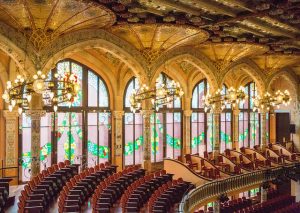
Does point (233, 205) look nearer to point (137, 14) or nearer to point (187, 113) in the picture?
point (187, 113)

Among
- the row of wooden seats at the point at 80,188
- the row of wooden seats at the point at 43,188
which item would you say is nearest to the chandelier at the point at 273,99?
the row of wooden seats at the point at 80,188

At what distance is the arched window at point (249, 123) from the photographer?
109 feet

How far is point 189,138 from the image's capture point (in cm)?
2722

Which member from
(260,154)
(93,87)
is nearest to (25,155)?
(93,87)

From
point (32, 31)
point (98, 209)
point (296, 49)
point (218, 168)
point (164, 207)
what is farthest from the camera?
point (296, 49)

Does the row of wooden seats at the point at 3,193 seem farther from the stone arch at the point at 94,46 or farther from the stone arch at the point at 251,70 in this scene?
the stone arch at the point at 251,70

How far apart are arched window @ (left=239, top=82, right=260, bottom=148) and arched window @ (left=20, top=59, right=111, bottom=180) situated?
46.0ft

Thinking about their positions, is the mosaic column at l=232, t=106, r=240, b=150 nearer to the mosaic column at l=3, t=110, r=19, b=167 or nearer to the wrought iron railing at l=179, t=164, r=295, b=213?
the wrought iron railing at l=179, t=164, r=295, b=213

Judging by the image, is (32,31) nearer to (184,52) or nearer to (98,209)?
(98,209)

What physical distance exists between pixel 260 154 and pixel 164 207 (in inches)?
544

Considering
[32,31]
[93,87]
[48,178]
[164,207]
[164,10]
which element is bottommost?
[164,207]

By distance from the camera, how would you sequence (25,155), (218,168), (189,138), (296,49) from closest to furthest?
(25,155) → (218,168) → (296,49) → (189,138)

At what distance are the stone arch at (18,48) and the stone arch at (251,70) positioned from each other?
→ 12.3 m

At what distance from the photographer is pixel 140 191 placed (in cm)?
1362
